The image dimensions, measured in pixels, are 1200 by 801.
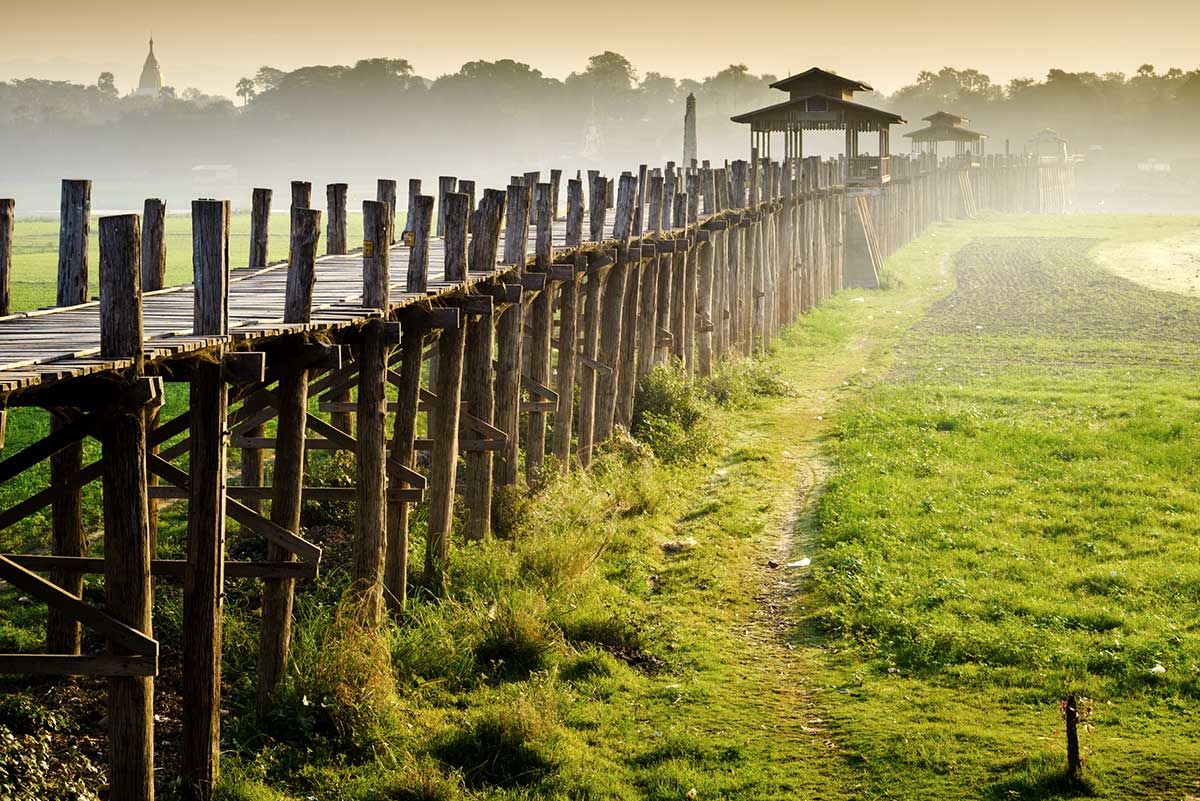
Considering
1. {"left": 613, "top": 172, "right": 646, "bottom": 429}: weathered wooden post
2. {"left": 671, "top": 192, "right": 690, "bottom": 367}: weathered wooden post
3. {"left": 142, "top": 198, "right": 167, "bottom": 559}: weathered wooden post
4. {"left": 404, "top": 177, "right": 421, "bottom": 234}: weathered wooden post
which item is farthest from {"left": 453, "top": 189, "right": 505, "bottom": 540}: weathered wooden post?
{"left": 671, "top": 192, "right": 690, "bottom": 367}: weathered wooden post

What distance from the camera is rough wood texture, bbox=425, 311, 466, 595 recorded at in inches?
440

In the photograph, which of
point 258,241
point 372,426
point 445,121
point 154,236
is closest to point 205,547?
point 154,236

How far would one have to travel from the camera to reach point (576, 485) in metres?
13.8

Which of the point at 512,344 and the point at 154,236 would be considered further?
the point at 512,344

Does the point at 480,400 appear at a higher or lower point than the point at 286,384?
lower

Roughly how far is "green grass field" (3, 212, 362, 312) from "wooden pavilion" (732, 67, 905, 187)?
1154cm

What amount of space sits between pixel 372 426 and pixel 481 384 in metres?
2.71

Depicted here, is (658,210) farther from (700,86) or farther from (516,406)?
(700,86)

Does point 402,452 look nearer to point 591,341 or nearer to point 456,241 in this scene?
point 456,241

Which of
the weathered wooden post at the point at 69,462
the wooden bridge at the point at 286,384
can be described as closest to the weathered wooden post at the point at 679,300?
the wooden bridge at the point at 286,384

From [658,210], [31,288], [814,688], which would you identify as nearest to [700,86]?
[31,288]

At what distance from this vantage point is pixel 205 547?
24.6 feet

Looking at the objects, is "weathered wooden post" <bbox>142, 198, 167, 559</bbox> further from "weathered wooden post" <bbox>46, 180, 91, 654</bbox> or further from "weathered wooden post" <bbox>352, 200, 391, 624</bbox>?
"weathered wooden post" <bbox>352, 200, 391, 624</bbox>

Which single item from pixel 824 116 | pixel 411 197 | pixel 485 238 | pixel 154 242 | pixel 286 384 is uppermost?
pixel 824 116
